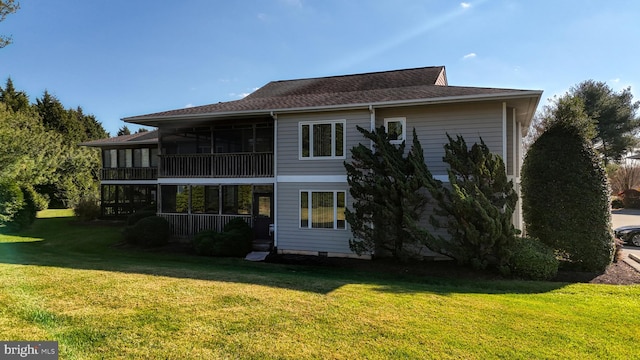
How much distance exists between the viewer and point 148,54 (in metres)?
13.6

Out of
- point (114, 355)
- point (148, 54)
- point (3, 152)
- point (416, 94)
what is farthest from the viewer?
point (3, 152)

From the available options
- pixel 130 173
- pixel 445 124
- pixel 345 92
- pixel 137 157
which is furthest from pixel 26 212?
pixel 445 124

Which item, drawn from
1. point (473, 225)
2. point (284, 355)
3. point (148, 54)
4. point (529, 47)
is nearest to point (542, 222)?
point (473, 225)

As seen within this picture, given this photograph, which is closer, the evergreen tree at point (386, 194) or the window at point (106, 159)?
the evergreen tree at point (386, 194)

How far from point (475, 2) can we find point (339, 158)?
6.05 m

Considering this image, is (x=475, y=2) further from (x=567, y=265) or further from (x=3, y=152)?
(x=3, y=152)

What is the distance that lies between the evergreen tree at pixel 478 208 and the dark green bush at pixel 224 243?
663cm

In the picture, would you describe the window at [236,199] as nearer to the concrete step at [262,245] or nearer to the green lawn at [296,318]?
the concrete step at [262,245]

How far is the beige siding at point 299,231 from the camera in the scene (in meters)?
12.0

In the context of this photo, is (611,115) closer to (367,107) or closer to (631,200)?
(631,200)

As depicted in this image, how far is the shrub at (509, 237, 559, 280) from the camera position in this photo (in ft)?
29.6

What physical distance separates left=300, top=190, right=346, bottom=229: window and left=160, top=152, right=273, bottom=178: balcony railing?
198 centimetres

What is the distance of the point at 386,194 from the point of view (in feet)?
33.5

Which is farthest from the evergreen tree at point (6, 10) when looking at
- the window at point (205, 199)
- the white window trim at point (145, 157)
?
the white window trim at point (145, 157)
